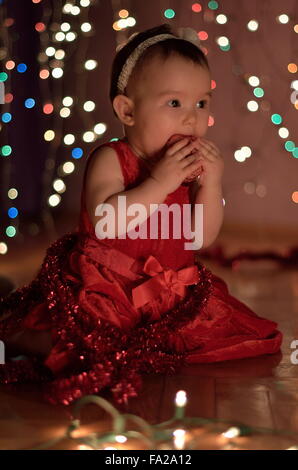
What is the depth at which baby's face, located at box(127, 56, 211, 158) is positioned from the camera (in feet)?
4.27

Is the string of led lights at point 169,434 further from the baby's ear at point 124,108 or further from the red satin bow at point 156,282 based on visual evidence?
the baby's ear at point 124,108

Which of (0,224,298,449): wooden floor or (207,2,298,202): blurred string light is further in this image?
(207,2,298,202): blurred string light

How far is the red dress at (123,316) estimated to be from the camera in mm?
1224

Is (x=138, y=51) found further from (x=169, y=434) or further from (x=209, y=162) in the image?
(x=169, y=434)

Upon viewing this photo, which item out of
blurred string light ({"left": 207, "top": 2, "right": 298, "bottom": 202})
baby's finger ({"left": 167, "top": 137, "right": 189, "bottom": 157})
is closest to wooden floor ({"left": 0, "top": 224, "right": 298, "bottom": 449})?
baby's finger ({"left": 167, "top": 137, "right": 189, "bottom": 157})

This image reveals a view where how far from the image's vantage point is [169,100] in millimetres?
1310

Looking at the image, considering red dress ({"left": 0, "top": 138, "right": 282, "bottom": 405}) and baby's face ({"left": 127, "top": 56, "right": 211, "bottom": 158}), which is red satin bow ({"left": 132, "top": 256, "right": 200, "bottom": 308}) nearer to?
red dress ({"left": 0, "top": 138, "right": 282, "bottom": 405})

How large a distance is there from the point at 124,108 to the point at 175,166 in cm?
17

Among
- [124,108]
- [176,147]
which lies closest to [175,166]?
[176,147]

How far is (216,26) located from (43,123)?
2.78 ft

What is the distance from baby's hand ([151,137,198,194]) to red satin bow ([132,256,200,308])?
0.15 meters

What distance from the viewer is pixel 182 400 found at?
108 cm

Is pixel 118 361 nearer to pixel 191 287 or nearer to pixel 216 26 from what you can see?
pixel 191 287

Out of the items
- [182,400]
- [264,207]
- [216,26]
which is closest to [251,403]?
[182,400]
